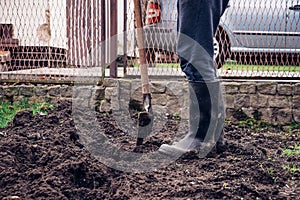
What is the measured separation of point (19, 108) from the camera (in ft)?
13.2

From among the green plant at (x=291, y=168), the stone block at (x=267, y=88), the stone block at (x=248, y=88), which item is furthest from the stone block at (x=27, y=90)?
the green plant at (x=291, y=168)

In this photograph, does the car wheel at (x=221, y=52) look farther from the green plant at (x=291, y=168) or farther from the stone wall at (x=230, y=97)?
the green plant at (x=291, y=168)

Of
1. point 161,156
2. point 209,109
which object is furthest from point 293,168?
point 161,156

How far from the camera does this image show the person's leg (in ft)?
7.44

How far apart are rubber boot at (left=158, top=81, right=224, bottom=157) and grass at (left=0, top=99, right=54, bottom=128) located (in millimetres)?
1824

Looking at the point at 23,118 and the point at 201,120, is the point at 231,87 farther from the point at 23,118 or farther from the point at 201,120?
the point at 23,118

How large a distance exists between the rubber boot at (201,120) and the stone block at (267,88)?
1339 mm

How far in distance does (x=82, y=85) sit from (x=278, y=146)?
2030mm

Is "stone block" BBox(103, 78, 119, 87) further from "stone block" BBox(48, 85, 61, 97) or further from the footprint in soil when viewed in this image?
the footprint in soil

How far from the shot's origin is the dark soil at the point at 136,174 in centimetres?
181

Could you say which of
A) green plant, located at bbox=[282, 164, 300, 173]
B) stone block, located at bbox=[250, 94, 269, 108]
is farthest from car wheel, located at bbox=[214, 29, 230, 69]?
green plant, located at bbox=[282, 164, 300, 173]

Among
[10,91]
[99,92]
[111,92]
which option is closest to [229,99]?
[111,92]

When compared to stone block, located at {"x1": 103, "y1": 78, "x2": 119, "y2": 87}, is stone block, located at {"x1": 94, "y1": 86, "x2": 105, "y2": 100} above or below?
below

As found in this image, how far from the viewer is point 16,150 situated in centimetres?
235
